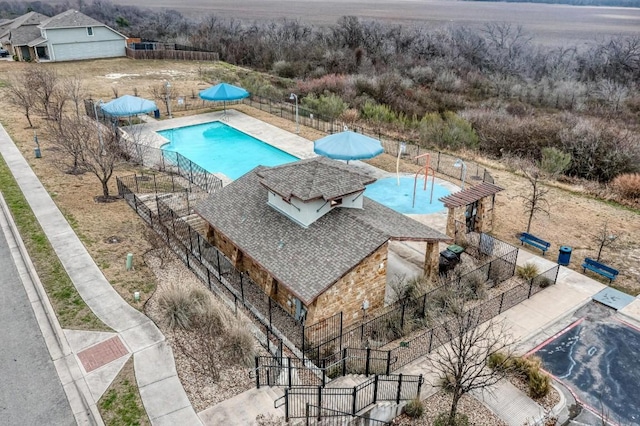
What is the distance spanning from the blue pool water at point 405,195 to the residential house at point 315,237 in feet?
21.2

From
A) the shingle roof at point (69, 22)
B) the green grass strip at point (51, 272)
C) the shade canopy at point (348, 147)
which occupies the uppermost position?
the shingle roof at point (69, 22)

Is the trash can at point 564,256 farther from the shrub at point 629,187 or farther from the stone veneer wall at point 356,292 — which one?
the shrub at point 629,187

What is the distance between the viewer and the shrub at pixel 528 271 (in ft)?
59.5

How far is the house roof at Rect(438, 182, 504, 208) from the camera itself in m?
19.8

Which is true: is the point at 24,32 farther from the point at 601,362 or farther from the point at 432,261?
the point at 601,362

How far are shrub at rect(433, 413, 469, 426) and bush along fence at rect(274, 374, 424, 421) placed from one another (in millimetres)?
823

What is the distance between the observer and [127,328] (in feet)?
48.3

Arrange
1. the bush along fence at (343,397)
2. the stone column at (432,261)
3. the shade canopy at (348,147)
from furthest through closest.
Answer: the shade canopy at (348,147)
the stone column at (432,261)
the bush along fence at (343,397)

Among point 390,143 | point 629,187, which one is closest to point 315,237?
point 390,143

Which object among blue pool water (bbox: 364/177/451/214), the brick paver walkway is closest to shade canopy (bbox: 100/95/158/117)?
blue pool water (bbox: 364/177/451/214)

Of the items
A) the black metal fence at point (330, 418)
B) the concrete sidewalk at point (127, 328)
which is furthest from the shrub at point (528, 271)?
the concrete sidewalk at point (127, 328)

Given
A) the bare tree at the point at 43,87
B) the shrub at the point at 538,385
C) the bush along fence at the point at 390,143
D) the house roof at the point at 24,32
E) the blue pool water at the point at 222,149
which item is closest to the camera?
the shrub at the point at 538,385

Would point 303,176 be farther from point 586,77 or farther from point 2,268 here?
point 586,77

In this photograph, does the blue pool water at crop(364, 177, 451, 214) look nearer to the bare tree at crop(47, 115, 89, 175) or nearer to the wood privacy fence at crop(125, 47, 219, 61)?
the bare tree at crop(47, 115, 89, 175)
